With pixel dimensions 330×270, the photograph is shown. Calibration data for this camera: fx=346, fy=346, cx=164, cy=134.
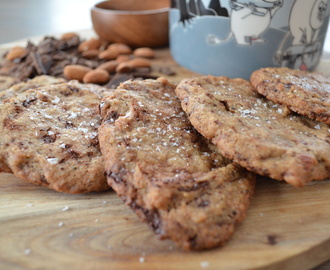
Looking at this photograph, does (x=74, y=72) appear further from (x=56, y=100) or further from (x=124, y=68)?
(x=56, y=100)

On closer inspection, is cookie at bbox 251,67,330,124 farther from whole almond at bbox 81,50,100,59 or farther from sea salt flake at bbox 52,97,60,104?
whole almond at bbox 81,50,100,59

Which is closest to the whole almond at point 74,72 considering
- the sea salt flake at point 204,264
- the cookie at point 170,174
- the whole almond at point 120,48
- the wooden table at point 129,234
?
the whole almond at point 120,48

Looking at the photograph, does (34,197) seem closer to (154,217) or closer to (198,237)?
A: (154,217)

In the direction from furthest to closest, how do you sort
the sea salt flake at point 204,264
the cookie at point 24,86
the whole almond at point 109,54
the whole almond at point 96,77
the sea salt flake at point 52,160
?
the whole almond at point 109,54 → the whole almond at point 96,77 → the cookie at point 24,86 → the sea salt flake at point 52,160 → the sea salt flake at point 204,264

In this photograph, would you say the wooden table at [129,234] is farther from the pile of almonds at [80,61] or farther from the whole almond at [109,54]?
the whole almond at [109,54]

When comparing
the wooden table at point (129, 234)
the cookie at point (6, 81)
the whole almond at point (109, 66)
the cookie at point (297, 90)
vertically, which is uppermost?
the cookie at point (297, 90)

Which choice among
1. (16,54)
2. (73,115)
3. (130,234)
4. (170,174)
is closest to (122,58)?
(16,54)

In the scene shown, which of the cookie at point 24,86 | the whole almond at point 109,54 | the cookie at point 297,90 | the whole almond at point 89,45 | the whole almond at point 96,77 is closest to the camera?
the cookie at point 297,90

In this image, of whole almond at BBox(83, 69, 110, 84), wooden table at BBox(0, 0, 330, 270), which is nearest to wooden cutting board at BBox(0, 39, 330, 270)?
wooden table at BBox(0, 0, 330, 270)
